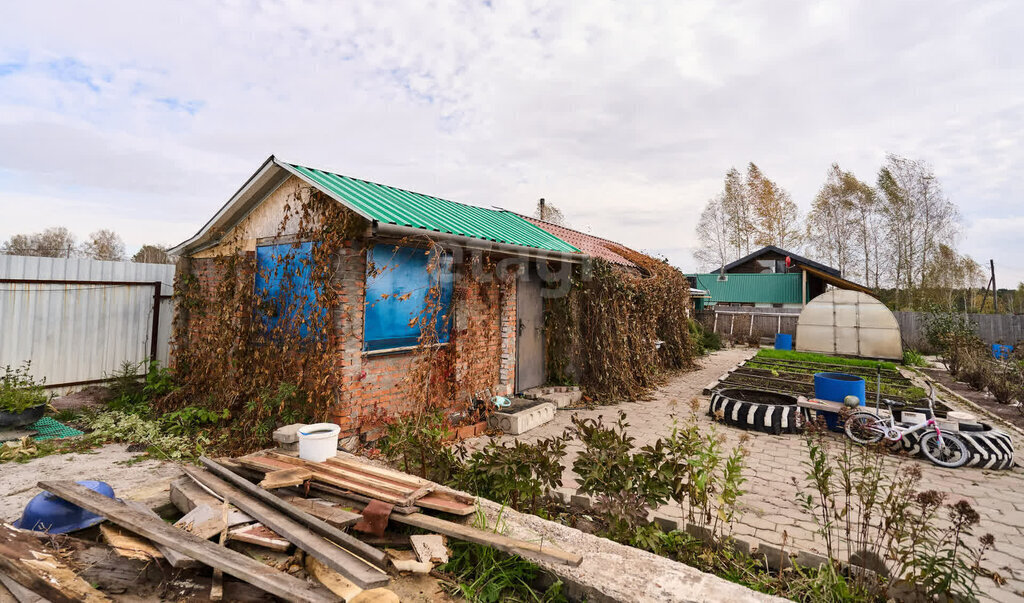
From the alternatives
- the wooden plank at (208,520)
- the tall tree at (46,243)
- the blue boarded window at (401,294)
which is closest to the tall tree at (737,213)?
the blue boarded window at (401,294)

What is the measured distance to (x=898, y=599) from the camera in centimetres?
213

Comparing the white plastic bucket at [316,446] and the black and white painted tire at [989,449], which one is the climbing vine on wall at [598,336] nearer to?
the black and white painted tire at [989,449]

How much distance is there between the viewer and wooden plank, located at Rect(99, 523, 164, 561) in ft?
7.19

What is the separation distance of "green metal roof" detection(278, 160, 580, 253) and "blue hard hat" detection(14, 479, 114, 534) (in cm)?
306

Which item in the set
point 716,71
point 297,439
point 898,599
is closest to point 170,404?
point 297,439

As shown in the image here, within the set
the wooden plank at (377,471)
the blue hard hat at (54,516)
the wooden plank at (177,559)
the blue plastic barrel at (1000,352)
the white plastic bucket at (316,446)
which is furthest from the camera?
the blue plastic barrel at (1000,352)

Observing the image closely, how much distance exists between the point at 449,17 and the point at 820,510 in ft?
24.1

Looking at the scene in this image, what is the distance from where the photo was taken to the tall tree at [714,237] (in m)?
Result: 31.4

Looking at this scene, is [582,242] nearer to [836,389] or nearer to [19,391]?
[836,389]

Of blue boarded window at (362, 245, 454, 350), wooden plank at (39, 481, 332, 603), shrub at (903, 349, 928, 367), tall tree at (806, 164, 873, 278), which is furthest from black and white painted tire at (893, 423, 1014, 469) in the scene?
tall tree at (806, 164, 873, 278)

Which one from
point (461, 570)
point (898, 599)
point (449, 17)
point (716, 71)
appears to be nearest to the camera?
point (898, 599)

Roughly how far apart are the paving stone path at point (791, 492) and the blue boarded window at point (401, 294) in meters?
1.72

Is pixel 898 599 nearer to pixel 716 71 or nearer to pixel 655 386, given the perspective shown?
pixel 655 386

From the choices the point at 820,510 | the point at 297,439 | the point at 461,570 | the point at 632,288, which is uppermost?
the point at 632,288
